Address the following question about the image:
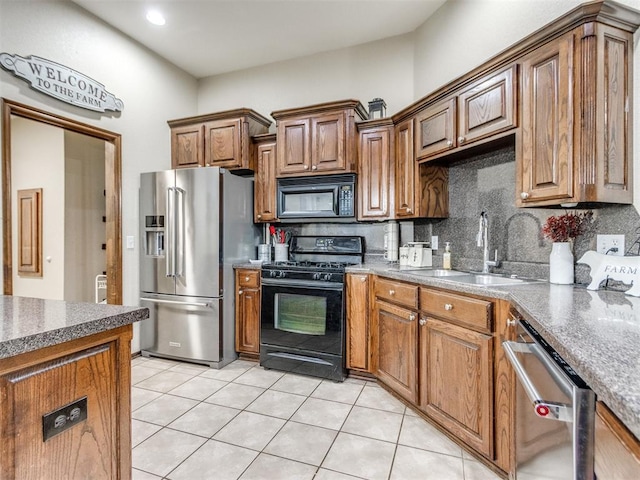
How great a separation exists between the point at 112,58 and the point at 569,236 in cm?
394

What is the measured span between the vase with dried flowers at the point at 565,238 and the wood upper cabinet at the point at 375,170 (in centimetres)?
137

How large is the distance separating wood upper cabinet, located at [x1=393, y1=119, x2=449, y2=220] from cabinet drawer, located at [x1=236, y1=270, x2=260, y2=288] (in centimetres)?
143

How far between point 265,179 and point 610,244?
2.78m

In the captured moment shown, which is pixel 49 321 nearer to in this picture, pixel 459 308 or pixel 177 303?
pixel 459 308

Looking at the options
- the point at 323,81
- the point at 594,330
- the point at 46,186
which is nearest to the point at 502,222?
the point at 594,330

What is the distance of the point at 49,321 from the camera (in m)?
0.92

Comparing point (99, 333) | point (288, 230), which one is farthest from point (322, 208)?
point (99, 333)

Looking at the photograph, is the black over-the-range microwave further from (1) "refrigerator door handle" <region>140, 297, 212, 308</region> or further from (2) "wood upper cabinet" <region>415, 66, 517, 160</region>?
(1) "refrigerator door handle" <region>140, 297, 212, 308</region>

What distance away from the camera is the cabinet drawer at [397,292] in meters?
2.18

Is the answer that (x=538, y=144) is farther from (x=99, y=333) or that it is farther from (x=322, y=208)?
(x=99, y=333)

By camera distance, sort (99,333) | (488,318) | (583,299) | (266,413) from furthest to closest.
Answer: (266,413) → (488,318) → (583,299) → (99,333)

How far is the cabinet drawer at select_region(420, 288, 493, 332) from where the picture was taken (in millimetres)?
1648

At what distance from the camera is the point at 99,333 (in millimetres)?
972

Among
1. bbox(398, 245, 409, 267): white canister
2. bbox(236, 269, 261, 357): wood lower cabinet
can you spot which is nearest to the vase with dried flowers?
bbox(398, 245, 409, 267): white canister
